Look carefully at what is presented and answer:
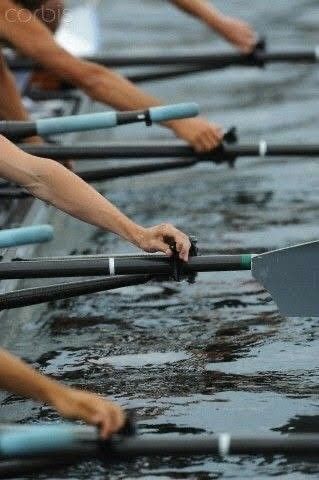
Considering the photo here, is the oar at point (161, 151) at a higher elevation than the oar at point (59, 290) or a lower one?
higher

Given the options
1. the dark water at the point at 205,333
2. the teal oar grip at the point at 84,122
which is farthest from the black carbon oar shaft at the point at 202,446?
the teal oar grip at the point at 84,122

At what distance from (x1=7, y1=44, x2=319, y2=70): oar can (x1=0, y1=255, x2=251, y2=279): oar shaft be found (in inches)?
A: 108

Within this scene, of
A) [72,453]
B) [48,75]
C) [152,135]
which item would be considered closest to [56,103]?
[48,75]

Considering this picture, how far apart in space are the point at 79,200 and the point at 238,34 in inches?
114

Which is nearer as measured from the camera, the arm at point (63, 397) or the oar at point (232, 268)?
the arm at point (63, 397)

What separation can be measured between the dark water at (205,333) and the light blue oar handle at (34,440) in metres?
0.42

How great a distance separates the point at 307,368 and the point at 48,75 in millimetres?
3279

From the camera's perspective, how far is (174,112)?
16.4 feet

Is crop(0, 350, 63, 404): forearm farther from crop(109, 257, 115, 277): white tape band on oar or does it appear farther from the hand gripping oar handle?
the hand gripping oar handle

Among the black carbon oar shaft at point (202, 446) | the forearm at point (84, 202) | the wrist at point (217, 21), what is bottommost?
the black carbon oar shaft at point (202, 446)

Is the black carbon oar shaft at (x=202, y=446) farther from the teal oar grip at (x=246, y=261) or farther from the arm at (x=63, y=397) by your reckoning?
the teal oar grip at (x=246, y=261)

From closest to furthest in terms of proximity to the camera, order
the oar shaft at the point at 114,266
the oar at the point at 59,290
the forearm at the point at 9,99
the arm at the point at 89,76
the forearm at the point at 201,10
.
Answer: the oar shaft at the point at 114,266 → the oar at the point at 59,290 → the arm at the point at 89,76 → the forearm at the point at 9,99 → the forearm at the point at 201,10

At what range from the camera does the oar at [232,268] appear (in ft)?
13.7

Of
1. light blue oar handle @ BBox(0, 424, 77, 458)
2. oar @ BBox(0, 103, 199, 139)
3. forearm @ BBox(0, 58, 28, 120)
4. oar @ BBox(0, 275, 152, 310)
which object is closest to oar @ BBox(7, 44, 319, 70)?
forearm @ BBox(0, 58, 28, 120)
